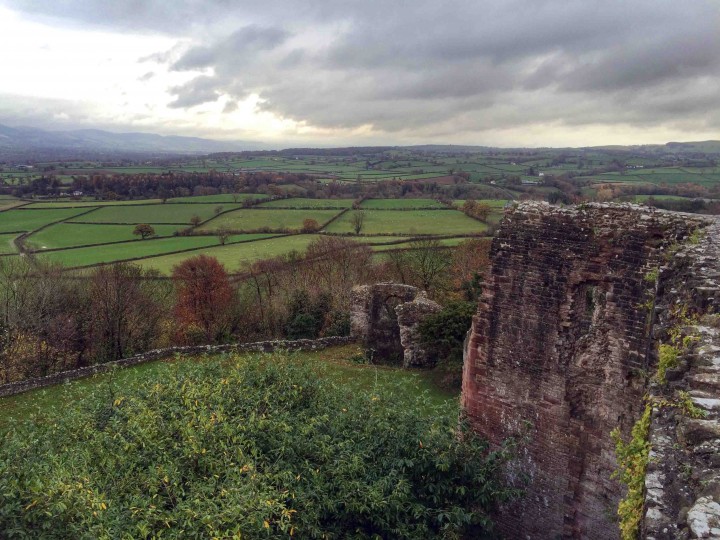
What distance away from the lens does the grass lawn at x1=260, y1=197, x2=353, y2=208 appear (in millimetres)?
60219

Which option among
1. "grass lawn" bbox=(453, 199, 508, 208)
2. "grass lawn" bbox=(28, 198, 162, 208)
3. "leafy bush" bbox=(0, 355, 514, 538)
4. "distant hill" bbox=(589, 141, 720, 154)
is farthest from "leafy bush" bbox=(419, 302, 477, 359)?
"distant hill" bbox=(589, 141, 720, 154)

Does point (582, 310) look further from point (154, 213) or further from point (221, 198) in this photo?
point (221, 198)

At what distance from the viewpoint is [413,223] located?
1987 inches

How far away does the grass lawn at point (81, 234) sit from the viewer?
42.7m

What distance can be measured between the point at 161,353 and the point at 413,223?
3198 centimetres

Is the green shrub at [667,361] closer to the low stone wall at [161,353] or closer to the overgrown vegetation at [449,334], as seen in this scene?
the overgrown vegetation at [449,334]

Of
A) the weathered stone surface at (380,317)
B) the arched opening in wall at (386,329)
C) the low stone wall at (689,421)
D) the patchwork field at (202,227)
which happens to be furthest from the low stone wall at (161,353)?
the low stone wall at (689,421)

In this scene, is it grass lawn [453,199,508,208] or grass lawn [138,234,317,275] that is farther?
grass lawn [453,199,508,208]

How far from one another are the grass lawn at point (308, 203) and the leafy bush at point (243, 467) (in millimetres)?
51983

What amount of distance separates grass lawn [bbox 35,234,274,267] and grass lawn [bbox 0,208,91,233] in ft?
37.0

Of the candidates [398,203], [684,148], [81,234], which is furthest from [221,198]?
[684,148]

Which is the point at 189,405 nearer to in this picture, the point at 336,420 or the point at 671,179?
the point at 336,420

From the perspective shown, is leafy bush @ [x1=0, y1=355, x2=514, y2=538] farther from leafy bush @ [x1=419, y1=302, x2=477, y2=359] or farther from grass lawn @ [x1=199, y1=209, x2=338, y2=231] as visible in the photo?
grass lawn @ [x1=199, y1=209, x2=338, y2=231]

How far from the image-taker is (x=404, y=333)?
871 inches
